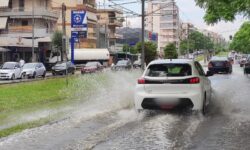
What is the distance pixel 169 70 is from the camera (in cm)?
1496

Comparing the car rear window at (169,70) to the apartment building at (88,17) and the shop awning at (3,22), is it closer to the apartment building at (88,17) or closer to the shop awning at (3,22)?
the shop awning at (3,22)

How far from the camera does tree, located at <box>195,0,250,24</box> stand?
22.4 meters

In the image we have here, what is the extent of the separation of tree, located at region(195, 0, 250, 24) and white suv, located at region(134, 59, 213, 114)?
251 inches

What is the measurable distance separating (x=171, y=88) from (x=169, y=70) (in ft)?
2.40

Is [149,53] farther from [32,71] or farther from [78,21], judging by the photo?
[78,21]

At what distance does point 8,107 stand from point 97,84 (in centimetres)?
1042

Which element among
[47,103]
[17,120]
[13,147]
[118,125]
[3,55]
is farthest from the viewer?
[3,55]

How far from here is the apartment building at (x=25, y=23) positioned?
257ft

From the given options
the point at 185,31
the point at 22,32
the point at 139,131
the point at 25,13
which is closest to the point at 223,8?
the point at 139,131

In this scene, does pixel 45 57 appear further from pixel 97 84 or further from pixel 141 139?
pixel 141 139

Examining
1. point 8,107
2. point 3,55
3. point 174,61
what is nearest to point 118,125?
point 174,61

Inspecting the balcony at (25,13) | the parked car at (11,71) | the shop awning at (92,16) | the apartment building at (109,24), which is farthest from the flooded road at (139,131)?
the apartment building at (109,24)

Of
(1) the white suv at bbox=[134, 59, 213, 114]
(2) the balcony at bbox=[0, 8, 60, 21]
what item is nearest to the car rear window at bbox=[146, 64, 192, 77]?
(1) the white suv at bbox=[134, 59, 213, 114]

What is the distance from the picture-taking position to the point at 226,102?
1802 centimetres
